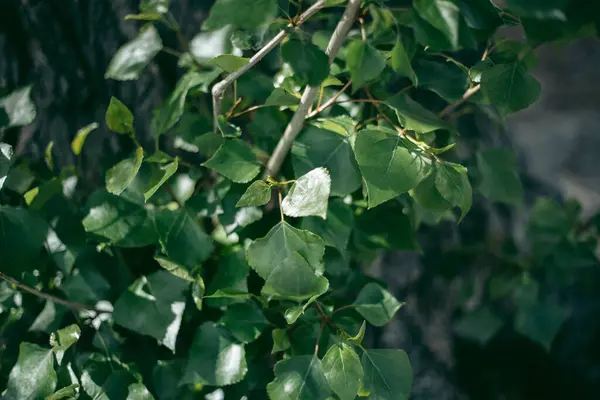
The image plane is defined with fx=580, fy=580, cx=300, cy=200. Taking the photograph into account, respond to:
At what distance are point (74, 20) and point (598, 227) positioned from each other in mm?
968

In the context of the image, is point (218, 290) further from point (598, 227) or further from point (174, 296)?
point (598, 227)

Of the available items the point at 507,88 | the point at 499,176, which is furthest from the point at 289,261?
the point at 499,176

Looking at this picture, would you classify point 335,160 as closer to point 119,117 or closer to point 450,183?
point 450,183

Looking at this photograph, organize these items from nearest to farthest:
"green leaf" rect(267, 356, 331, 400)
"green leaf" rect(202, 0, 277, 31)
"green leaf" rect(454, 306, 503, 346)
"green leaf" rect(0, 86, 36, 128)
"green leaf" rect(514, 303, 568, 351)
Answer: "green leaf" rect(202, 0, 277, 31)
"green leaf" rect(267, 356, 331, 400)
"green leaf" rect(0, 86, 36, 128)
"green leaf" rect(514, 303, 568, 351)
"green leaf" rect(454, 306, 503, 346)

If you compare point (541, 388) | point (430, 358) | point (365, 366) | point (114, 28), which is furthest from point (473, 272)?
point (114, 28)

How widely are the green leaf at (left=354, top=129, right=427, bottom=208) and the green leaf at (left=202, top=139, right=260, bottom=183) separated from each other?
14 centimetres

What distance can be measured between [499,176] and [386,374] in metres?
0.36

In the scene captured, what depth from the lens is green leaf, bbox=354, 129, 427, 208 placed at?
558mm

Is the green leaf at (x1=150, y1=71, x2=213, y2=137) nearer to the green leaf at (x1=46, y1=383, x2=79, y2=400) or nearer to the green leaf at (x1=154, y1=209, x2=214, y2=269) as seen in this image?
the green leaf at (x1=154, y1=209, x2=214, y2=269)

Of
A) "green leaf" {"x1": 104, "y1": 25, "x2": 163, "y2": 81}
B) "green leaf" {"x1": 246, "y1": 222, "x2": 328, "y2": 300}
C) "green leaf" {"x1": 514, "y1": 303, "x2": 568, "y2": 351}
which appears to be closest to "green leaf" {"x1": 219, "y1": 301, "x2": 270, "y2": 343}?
"green leaf" {"x1": 246, "y1": 222, "x2": 328, "y2": 300}

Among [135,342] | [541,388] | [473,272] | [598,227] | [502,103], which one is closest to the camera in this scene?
[502,103]

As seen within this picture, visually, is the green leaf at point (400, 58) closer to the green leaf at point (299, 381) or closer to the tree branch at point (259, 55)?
the tree branch at point (259, 55)

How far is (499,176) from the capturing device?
2.73ft

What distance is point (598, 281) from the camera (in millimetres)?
1270
